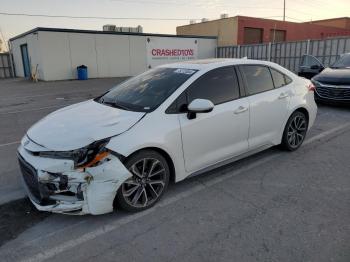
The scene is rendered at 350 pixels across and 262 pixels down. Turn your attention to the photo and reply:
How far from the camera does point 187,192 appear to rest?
12.6 ft

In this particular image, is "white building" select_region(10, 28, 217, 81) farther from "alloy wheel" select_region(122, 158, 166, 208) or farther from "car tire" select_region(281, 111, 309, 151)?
"alloy wheel" select_region(122, 158, 166, 208)

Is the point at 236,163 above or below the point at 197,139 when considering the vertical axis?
below

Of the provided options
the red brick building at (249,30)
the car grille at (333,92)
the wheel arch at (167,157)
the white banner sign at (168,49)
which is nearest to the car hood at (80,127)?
the wheel arch at (167,157)

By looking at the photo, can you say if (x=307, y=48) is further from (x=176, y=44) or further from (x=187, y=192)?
(x=187, y=192)

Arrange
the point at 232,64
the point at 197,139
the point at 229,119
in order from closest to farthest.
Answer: the point at 197,139 → the point at 229,119 → the point at 232,64

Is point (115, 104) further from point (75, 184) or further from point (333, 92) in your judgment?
point (333, 92)

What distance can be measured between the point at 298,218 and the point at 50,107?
9.23 m

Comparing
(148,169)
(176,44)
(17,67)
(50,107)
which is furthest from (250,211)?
(17,67)

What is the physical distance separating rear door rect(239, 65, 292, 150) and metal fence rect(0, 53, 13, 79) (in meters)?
28.3

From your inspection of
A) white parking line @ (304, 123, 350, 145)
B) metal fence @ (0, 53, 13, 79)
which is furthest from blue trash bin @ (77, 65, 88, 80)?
white parking line @ (304, 123, 350, 145)

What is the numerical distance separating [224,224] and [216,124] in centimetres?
127

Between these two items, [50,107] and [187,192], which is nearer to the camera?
[187,192]

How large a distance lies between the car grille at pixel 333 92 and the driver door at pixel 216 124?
5.53 meters

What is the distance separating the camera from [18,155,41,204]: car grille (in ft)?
9.97
